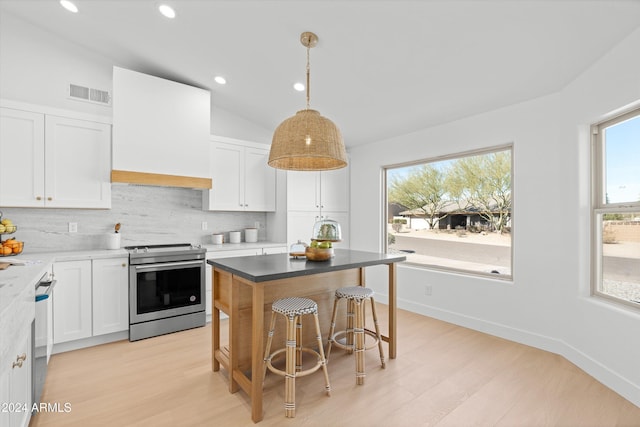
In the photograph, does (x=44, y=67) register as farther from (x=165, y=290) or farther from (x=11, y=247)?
(x=165, y=290)

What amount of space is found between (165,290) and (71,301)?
0.80 meters

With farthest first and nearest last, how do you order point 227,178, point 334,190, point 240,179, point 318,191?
1. point 334,190
2. point 318,191
3. point 240,179
4. point 227,178

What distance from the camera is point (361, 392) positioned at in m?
2.29

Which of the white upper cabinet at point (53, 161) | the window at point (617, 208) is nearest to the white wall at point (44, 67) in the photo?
the white upper cabinet at point (53, 161)

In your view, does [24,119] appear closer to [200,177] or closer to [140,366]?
[200,177]

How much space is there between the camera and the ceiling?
2.23 m

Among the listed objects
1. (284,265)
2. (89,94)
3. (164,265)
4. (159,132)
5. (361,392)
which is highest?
(89,94)

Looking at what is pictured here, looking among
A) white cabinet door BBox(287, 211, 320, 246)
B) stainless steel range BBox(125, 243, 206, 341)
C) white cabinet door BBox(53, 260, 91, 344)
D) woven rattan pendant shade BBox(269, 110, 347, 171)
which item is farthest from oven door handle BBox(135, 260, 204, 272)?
woven rattan pendant shade BBox(269, 110, 347, 171)

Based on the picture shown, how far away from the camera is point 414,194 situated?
4.41m

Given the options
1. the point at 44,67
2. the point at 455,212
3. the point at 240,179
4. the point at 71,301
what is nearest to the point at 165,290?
the point at 71,301

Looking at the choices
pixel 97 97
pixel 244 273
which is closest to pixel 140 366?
pixel 244 273

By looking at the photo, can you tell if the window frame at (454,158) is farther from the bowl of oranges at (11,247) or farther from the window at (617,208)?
the bowl of oranges at (11,247)

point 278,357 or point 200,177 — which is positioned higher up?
point 200,177

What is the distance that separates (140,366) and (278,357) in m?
1.17
